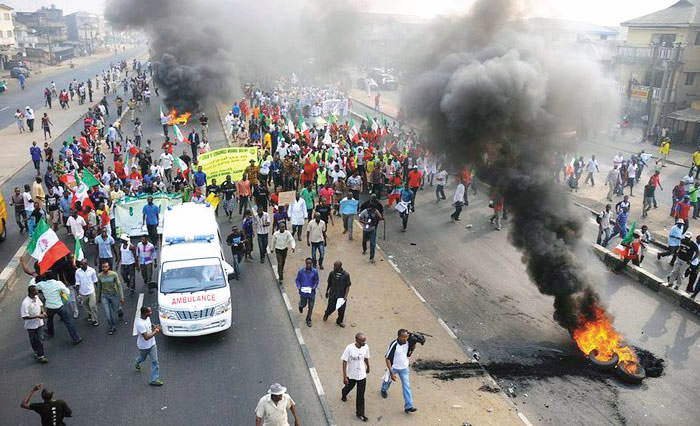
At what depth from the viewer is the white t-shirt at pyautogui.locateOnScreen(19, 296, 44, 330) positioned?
8.60 m

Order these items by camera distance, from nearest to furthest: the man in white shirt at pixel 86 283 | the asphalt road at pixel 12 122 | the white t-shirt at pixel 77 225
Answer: the man in white shirt at pixel 86 283, the white t-shirt at pixel 77 225, the asphalt road at pixel 12 122

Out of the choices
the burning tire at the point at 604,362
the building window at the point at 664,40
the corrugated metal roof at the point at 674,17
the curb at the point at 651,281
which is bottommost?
the curb at the point at 651,281

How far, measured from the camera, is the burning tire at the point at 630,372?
9234mm

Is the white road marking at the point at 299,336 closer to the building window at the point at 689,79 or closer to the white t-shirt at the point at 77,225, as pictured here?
the white t-shirt at the point at 77,225

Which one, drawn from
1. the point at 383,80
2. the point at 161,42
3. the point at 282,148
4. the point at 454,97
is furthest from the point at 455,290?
the point at 383,80

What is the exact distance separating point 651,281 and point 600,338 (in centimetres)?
400

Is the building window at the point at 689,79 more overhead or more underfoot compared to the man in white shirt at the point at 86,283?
more overhead

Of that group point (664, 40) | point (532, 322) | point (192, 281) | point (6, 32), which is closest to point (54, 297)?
point (192, 281)

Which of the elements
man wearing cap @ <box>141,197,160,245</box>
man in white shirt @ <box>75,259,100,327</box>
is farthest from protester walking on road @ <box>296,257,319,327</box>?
man wearing cap @ <box>141,197,160,245</box>

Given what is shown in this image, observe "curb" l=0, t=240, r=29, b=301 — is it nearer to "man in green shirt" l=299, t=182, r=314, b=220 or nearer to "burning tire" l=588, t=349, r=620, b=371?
"man in green shirt" l=299, t=182, r=314, b=220

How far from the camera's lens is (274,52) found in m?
54.5

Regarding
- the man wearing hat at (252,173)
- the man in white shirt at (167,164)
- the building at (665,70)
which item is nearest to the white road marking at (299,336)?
the man wearing hat at (252,173)

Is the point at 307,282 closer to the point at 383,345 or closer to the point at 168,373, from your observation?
the point at 383,345

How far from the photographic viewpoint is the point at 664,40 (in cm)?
3528
